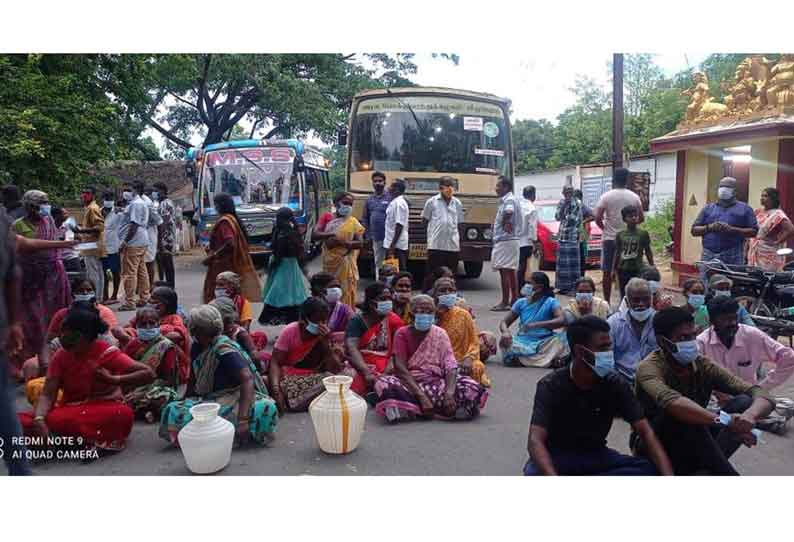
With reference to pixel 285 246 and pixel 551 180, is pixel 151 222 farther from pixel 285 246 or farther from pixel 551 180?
pixel 551 180

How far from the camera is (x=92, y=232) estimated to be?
6980 millimetres

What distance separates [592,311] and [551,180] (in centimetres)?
1553

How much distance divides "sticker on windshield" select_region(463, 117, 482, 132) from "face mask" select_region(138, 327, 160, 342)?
6.13 m

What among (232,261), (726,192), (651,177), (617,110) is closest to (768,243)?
(726,192)

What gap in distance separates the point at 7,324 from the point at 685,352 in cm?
277

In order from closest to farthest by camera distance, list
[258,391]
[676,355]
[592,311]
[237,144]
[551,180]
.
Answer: [676,355]
[258,391]
[592,311]
[237,144]
[551,180]

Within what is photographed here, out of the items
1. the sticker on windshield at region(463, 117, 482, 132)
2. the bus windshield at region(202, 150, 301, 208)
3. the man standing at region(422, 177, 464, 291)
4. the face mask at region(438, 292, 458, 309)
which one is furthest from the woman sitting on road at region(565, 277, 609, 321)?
the bus windshield at region(202, 150, 301, 208)

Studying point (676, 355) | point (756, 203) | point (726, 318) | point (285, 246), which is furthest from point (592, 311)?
point (756, 203)

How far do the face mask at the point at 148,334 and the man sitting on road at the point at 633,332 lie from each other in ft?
9.44

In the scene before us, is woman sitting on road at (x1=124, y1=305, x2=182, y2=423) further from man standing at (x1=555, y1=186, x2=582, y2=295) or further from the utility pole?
the utility pole

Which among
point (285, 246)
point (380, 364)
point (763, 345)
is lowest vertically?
point (380, 364)

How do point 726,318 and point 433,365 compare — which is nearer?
point 726,318

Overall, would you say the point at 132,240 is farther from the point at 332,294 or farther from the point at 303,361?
the point at 303,361

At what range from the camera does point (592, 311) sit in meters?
5.19
